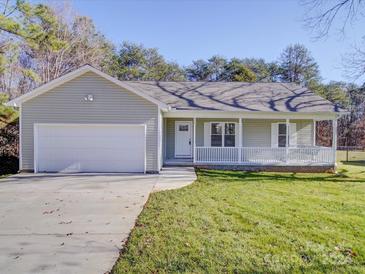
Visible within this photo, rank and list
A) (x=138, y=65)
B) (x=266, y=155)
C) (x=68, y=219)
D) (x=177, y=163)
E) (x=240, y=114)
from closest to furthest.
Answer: (x=68, y=219)
(x=240, y=114)
(x=177, y=163)
(x=266, y=155)
(x=138, y=65)

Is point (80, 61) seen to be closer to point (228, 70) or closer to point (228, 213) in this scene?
point (228, 70)

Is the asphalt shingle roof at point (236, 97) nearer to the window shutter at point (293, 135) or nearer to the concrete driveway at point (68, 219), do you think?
the window shutter at point (293, 135)

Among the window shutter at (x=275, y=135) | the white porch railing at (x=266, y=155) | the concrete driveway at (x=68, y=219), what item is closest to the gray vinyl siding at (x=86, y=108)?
the concrete driveway at (x=68, y=219)


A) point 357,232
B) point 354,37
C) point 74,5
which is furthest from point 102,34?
point 357,232

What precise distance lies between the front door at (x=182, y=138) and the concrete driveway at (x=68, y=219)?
4655 mm

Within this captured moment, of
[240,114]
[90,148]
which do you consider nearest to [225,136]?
[240,114]

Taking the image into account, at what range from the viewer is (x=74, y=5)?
28719mm

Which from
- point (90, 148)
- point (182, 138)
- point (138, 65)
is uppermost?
point (138, 65)

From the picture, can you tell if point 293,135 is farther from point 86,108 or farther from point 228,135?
point 86,108

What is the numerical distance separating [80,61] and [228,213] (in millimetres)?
27189

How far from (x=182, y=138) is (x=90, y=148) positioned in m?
5.18

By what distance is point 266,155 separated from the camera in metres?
14.3

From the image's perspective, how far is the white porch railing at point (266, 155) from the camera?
13.9m

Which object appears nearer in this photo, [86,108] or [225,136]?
[86,108]
